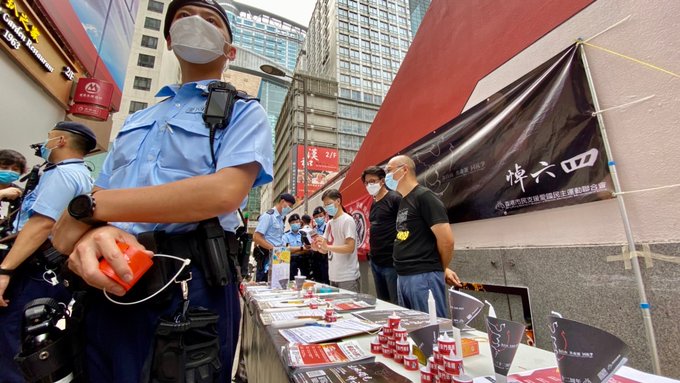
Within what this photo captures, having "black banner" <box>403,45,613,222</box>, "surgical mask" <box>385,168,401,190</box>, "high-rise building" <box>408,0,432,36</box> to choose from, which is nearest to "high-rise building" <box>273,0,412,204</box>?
"high-rise building" <box>408,0,432,36</box>

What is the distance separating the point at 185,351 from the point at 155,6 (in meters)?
25.4

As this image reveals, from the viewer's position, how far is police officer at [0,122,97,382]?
1.33 meters

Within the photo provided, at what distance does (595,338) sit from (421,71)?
3.57 metres

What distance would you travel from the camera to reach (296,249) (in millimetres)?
4422

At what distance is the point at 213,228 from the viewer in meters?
0.73

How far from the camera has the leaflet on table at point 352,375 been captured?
697 mm

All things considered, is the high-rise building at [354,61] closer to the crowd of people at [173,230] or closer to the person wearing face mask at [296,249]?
the person wearing face mask at [296,249]

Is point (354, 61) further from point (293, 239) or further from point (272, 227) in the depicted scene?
point (272, 227)

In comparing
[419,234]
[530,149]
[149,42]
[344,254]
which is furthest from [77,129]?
[149,42]

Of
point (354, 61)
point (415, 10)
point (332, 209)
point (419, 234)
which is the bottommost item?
point (419, 234)

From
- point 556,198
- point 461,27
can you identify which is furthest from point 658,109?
point 461,27

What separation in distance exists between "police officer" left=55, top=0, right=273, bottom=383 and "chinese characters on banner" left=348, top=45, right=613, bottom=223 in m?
1.77

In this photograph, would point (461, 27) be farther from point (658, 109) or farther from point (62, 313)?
point (62, 313)

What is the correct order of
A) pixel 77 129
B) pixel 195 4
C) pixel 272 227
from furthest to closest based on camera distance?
pixel 272 227 < pixel 77 129 < pixel 195 4
